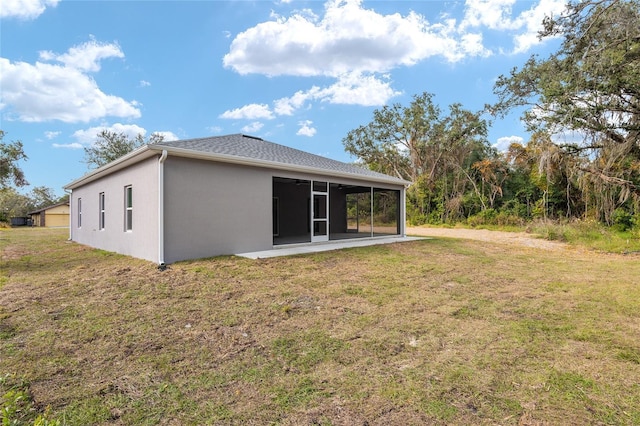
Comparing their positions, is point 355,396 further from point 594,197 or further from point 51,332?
point 594,197

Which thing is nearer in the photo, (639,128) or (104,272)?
(104,272)

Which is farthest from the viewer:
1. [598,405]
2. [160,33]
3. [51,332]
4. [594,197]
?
[594,197]

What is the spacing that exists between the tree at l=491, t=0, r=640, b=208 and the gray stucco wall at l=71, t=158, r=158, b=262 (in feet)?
35.5

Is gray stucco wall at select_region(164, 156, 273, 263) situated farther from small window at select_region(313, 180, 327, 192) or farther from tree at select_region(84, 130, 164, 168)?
tree at select_region(84, 130, 164, 168)

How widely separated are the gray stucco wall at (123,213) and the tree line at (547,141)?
10.9 meters

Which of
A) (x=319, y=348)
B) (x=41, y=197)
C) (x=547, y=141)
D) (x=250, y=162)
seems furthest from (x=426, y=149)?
(x=41, y=197)

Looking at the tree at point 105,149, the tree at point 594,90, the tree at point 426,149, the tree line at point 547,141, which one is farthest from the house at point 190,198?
the tree at point 105,149

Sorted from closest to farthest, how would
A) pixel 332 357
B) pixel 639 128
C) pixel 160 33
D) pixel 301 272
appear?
pixel 332 357
pixel 301 272
pixel 639 128
pixel 160 33

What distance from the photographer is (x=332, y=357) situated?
2.75 metres

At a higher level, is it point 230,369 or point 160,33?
point 160,33

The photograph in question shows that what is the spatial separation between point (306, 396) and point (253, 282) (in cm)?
329

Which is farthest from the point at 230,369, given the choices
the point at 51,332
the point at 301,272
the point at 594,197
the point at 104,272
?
the point at 594,197

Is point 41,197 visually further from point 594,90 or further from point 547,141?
point 594,90

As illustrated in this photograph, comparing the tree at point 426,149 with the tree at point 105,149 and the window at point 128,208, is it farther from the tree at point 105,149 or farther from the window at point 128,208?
the tree at point 105,149
